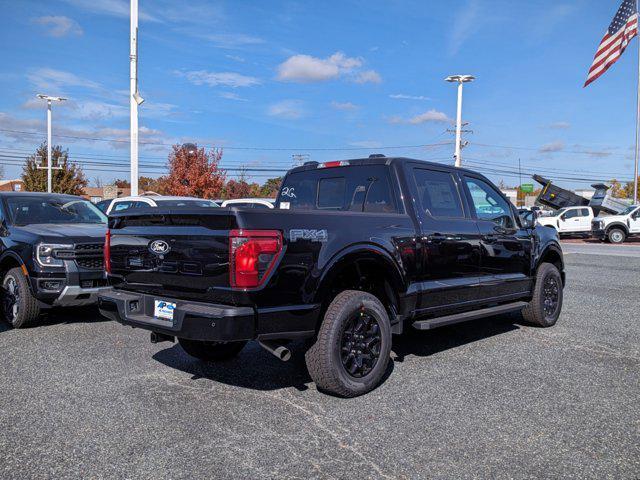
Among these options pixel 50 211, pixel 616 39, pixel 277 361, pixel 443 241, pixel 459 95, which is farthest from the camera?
pixel 459 95

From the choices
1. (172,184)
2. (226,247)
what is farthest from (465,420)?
(172,184)

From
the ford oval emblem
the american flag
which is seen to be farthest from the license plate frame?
the american flag

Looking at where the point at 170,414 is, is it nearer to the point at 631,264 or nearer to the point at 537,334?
the point at 537,334

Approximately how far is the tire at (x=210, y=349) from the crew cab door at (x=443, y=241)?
5.87 ft

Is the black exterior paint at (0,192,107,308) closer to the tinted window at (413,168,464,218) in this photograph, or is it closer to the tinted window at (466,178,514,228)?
the tinted window at (413,168,464,218)

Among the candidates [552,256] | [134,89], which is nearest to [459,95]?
[134,89]

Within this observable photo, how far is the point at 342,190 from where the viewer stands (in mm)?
5449

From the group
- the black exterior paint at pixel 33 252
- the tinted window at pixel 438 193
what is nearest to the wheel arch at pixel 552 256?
the tinted window at pixel 438 193

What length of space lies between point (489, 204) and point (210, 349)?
3.34m

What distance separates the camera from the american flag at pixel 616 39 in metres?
27.9

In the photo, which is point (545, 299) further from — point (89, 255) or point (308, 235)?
point (89, 255)

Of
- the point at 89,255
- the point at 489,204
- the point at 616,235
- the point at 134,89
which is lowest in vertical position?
the point at 616,235

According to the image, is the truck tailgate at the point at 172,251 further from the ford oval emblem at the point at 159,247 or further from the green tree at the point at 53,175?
the green tree at the point at 53,175

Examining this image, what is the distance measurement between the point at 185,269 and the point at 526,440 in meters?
2.52
